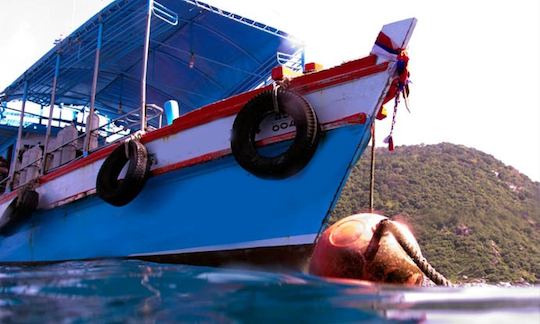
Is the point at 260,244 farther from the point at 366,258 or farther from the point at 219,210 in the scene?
the point at 366,258

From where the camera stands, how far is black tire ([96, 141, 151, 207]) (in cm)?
540

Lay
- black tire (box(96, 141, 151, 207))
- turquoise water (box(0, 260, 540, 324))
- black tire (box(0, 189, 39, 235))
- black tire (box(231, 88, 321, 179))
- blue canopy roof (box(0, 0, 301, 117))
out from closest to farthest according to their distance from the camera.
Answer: turquoise water (box(0, 260, 540, 324)), black tire (box(231, 88, 321, 179)), black tire (box(96, 141, 151, 207)), black tire (box(0, 189, 39, 235)), blue canopy roof (box(0, 0, 301, 117))

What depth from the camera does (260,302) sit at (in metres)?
2.54

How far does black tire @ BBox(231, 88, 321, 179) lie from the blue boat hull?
163 millimetres

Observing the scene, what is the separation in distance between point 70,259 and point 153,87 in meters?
5.24

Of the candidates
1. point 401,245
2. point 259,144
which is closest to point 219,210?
point 259,144

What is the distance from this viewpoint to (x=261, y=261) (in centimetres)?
481

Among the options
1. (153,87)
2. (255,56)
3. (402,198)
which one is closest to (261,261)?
(255,56)

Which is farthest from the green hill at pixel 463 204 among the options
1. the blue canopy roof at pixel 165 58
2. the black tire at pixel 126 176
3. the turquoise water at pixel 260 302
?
the turquoise water at pixel 260 302

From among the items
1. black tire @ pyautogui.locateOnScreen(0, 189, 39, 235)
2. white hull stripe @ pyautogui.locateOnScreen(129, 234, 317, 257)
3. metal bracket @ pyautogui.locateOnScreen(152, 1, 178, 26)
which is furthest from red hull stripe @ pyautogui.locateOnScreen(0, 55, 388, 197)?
metal bracket @ pyautogui.locateOnScreen(152, 1, 178, 26)

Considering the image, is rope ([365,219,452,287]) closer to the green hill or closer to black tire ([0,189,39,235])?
black tire ([0,189,39,235])

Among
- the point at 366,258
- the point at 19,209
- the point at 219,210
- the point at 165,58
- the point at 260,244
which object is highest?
the point at 165,58

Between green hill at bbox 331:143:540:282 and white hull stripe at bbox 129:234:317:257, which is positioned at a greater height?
green hill at bbox 331:143:540:282

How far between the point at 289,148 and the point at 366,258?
1.50 m
